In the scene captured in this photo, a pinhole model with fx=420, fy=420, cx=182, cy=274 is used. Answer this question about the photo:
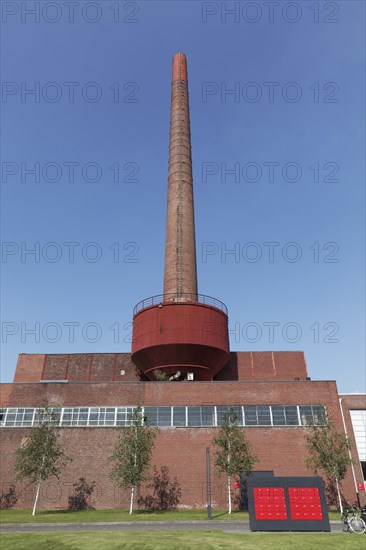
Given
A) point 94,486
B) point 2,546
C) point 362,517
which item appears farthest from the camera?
point 94,486

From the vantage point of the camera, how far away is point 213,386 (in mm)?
29469

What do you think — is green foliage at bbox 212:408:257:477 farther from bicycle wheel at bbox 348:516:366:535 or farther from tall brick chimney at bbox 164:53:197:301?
bicycle wheel at bbox 348:516:366:535

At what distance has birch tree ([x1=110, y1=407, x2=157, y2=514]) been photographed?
24.0 meters

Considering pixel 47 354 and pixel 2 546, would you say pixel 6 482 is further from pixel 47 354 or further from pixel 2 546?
pixel 2 546

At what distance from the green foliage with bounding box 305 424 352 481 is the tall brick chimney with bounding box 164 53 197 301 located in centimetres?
1246

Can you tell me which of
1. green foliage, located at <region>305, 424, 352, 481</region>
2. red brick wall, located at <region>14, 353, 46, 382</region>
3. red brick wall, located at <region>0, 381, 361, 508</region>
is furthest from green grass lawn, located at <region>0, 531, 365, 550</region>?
red brick wall, located at <region>14, 353, 46, 382</region>

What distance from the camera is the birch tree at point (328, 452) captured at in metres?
25.2

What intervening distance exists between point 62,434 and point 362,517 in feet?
63.6

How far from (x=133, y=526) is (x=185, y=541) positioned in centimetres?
611

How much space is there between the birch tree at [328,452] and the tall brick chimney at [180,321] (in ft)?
27.1

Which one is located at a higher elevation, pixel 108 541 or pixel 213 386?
pixel 213 386

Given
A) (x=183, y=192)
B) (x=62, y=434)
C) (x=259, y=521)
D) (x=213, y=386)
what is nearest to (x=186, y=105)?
(x=183, y=192)

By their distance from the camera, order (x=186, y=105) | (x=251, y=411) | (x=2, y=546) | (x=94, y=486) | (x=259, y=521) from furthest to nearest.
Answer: (x=186, y=105)
(x=251, y=411)
(x=94, y=486)
(x=259, y=521)
(x=2, y=546)

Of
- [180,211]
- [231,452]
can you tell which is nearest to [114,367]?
[180,211]
